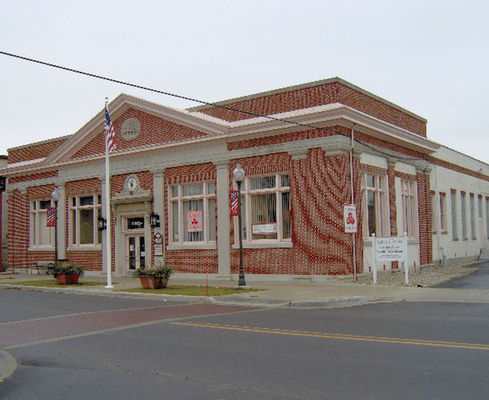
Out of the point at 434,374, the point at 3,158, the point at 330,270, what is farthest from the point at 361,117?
the point at 3,158

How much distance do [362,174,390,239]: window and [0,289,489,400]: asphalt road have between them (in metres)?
9.05

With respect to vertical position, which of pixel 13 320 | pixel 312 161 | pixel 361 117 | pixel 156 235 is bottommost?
pixel 13 320

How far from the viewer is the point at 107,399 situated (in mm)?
6555

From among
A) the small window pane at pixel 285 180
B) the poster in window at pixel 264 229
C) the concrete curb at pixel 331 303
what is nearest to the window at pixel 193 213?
the poster in window at pixel 264 229

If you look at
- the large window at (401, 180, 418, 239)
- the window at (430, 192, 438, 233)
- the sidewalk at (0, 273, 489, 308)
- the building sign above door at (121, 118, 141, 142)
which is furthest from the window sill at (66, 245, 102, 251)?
the window at (430, 192, 438, 233)

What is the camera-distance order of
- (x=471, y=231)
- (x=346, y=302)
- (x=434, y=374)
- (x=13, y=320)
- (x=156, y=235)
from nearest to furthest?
(x=434, y=374) < (x=13, y=320) < (x=346, y=302) < (x=156, y=235) < (x=471, y=231)

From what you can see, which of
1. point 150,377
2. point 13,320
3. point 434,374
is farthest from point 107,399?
point 13,320

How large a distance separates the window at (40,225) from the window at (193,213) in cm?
1004

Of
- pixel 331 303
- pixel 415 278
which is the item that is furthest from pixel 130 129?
pixel 331 303

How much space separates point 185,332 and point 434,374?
5.41m

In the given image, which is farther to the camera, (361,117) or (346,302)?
(361,117)

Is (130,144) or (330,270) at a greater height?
(130,144)

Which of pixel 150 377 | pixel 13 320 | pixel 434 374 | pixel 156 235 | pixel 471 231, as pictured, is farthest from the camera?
pixel 471 231

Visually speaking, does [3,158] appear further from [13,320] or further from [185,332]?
[185,332]
